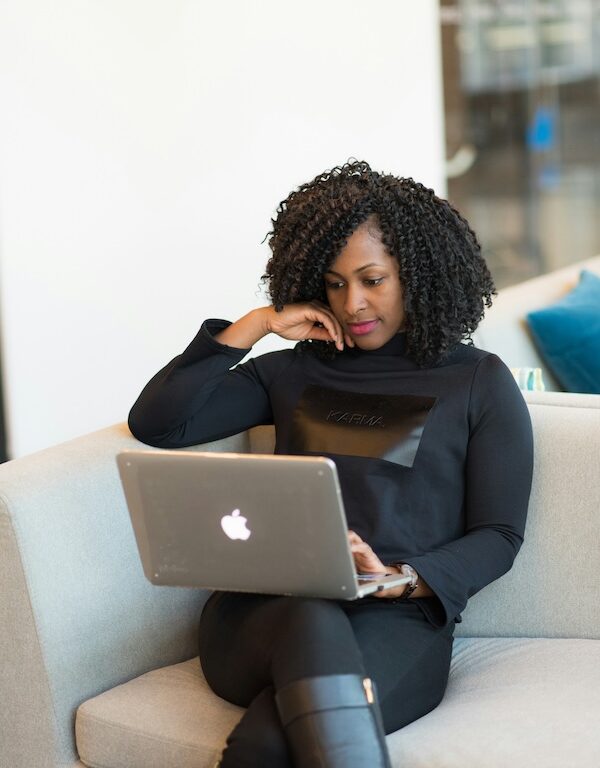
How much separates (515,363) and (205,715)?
1.80 m

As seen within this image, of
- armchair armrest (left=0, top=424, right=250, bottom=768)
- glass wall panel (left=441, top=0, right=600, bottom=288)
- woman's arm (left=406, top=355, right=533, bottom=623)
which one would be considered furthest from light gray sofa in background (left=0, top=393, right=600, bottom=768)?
glass wall panel (left=441, top=0, right=600, bottom=288)

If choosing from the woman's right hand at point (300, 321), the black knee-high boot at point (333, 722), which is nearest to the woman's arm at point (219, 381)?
the woman's right hand at point (300, 321)

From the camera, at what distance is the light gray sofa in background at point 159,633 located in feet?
5.79

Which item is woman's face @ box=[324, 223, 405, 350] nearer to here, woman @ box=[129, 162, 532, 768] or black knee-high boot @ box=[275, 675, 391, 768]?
woman @ box=[129, 162, 532, 768]

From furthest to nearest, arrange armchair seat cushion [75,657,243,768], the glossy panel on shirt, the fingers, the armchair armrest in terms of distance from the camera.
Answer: the fingers
the glossy panel on shirt
the armchair armrest
armchair seat cushion [75,657,243,768]

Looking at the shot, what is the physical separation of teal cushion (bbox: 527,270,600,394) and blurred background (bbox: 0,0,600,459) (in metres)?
0.95

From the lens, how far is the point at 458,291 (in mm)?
2072

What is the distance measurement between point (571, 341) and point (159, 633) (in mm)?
1726

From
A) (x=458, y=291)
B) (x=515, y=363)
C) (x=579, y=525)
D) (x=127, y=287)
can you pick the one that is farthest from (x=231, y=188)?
(x=579, y=525)

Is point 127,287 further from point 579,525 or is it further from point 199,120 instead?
point 579,525

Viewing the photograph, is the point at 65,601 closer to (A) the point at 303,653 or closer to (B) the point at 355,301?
(A) the point at 303,653

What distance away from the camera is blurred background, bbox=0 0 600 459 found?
10.4 feet

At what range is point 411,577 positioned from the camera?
1.80 meters

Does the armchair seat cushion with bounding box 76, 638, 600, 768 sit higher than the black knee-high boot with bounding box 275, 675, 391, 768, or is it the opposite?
the black knee-high boot with bounding box 275, 675, 391, 768
